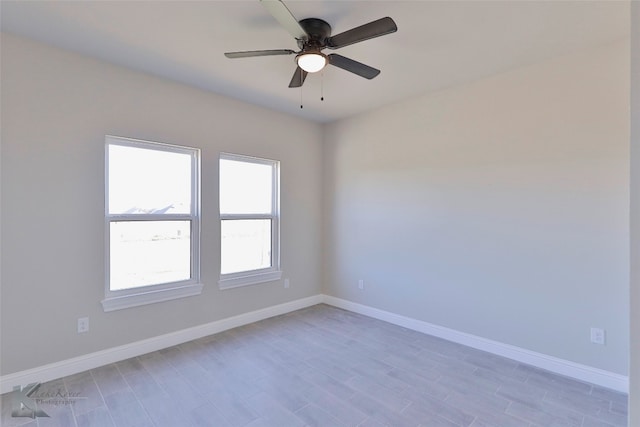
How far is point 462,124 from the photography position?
131 inches

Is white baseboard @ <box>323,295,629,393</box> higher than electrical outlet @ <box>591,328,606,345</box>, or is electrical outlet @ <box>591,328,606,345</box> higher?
electrical outlet @ <box>591,328,606,345</box>

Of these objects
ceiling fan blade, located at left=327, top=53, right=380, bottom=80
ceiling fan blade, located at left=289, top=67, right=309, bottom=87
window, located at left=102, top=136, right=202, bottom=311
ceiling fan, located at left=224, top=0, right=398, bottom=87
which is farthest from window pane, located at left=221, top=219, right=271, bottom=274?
ceiling fan blade, located at left=327, top=53, right=380, bottom=80

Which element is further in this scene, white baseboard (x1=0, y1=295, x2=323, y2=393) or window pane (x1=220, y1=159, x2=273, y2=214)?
window pane (x1=220, y1=159, x2=273, y2=214)

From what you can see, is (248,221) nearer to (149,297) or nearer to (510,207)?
(149,297)

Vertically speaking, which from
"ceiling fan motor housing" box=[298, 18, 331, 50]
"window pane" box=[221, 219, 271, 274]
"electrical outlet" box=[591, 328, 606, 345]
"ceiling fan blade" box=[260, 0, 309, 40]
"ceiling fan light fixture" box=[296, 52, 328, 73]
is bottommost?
"electrical outlet" box=[591, 328, 606, 345]

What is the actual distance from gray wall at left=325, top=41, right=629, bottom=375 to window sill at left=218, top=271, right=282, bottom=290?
1138 mm

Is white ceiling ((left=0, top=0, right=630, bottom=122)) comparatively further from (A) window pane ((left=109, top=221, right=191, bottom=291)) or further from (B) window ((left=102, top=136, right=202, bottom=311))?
(A) window pane ((left=109, top=221, right=191, bottom=291))

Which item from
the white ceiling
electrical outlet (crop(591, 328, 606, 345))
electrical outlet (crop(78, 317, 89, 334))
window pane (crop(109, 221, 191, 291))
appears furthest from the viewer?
window pane (crop(109, 221, 191, 291))

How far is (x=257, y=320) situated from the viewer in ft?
13.0

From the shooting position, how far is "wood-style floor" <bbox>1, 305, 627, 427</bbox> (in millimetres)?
2115

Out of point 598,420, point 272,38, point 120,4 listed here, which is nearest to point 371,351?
point 598,420

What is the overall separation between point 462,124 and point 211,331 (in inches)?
141

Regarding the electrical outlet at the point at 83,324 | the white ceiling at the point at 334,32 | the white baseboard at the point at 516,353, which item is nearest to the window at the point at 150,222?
the electrical outlet at the point at 83,324

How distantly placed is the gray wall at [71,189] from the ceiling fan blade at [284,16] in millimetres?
1852
